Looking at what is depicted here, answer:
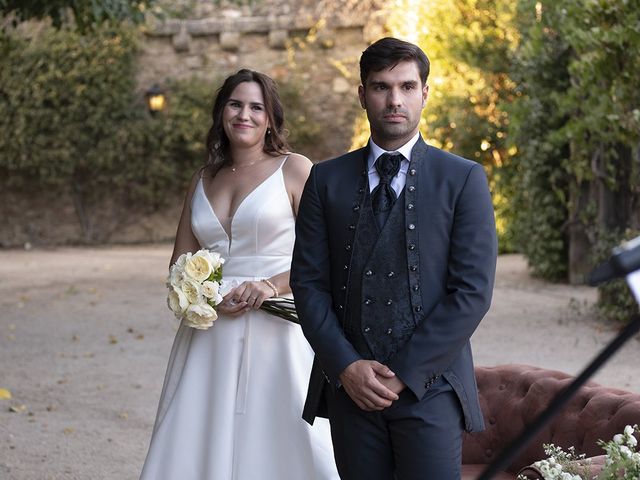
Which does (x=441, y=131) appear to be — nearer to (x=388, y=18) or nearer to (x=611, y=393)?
(x=388, y=18)

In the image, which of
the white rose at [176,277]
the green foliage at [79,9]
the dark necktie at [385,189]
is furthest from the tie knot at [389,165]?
the green foliage at [79,9]

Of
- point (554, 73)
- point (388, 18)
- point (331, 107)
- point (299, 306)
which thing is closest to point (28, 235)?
point (331, 107)

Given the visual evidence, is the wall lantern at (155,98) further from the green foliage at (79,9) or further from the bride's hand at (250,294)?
the bride's hand at (250,294)

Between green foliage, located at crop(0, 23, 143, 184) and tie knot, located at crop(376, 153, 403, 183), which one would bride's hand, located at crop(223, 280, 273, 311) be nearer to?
tie knot, located at crop(376, 153, 403, 183)

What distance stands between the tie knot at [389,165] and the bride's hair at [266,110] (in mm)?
1381

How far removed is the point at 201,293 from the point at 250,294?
0.19 meters

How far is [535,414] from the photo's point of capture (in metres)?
4.17

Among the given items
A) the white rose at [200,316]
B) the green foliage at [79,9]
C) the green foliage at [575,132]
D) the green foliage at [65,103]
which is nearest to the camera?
the white rose at [200,316]

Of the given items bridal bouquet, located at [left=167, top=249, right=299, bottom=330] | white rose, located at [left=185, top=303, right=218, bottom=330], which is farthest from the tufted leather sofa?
white rose, located at [left=185, top=303, right=218, bottom=330]

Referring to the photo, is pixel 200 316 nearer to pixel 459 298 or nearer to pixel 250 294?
pixel 250 294

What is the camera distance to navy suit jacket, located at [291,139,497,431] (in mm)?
2641

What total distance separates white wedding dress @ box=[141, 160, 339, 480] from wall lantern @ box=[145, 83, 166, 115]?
15.1m

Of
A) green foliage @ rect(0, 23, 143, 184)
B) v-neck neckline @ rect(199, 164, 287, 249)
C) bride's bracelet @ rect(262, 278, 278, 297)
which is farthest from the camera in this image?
green foliage @ rect(0, 23, 143, 184)

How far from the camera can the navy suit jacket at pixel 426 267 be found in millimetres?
2641
